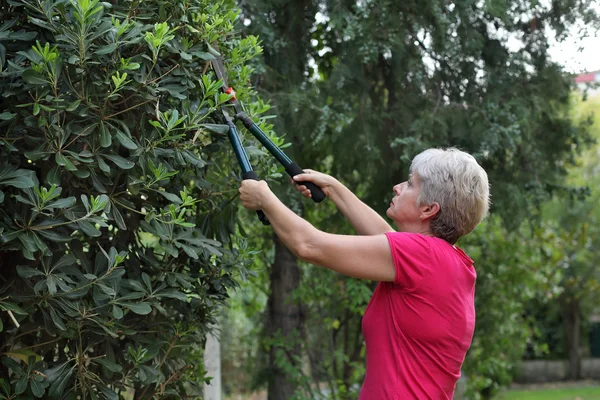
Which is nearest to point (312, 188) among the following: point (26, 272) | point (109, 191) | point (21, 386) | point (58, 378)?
point (109, 191)

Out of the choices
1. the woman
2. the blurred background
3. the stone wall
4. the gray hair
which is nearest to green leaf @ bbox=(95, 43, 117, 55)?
the woman

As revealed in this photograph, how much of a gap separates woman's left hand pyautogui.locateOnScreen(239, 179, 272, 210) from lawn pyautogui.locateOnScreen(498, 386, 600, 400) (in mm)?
14532

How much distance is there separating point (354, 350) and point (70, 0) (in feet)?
19.6

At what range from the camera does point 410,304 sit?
108 inches

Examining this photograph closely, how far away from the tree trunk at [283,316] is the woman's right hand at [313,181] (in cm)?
343

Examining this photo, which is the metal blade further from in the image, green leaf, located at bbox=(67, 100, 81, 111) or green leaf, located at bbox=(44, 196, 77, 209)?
green leaf, located at bbox=(44, 196, 77, 209)

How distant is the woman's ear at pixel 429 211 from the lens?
2819mm

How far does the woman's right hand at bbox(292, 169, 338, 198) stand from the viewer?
10.4 ft

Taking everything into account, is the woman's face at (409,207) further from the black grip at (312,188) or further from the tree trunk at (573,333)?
the tree trunk at (573,333)

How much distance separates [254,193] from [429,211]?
625 mm

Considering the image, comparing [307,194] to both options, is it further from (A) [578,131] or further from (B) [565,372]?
(B) [565,372]

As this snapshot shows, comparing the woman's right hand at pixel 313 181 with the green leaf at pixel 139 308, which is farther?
the woman's right hand at pixel 313 181

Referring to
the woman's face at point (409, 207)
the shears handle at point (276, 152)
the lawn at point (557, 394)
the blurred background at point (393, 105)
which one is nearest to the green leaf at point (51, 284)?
the shears handle at point (276, 152)

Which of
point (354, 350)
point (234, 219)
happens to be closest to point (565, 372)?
point (354, 350)
